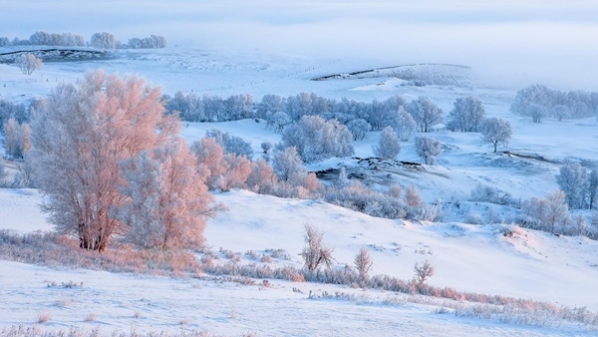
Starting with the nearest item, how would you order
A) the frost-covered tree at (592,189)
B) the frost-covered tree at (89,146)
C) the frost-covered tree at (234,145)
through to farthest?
1. the frost-covered tree at (89,146)
2. the frost-covered tree at (592,189)
3. the frost-covered tree at (234,145)

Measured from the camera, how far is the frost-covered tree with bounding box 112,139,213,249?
1370 cm

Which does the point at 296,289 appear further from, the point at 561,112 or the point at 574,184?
the point at 561,112

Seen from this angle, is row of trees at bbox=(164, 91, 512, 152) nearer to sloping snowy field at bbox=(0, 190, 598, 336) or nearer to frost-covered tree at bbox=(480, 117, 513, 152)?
frost-covered tree at bbox=(480, 117, 513, 152)

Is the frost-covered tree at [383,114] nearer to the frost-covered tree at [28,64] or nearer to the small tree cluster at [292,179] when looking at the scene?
the small tree cluster at [292,179]

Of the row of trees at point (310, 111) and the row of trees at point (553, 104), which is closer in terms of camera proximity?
the row of trees at point (310, 111)

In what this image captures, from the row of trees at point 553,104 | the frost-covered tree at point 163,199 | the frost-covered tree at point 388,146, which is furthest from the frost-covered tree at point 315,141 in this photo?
the frost-covered tree at point 163,199

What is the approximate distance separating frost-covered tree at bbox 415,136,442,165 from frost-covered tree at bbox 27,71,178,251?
168 ft

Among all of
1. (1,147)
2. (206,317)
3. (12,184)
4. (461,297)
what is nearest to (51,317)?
(206,317)

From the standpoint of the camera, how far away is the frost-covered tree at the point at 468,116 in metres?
87.3

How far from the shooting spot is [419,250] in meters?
20.1

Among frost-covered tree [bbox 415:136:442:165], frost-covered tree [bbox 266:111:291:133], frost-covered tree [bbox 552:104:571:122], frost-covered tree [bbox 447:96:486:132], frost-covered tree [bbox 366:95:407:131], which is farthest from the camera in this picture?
frost-covered tree [bbox 552:104:571:122]

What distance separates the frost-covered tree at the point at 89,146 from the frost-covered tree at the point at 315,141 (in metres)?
49.2

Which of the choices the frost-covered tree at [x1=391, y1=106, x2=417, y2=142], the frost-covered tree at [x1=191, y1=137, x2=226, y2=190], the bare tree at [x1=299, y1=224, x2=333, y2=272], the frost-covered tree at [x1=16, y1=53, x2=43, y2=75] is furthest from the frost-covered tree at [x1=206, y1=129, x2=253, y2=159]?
the frost-covered tree at [x1=16, y1=53, x2=43, y2=75]

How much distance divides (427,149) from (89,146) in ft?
175
